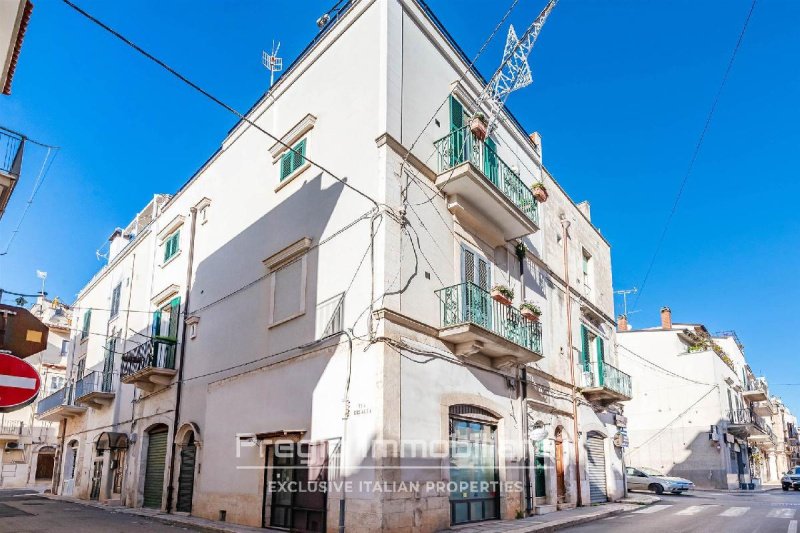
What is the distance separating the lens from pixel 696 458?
33.1m

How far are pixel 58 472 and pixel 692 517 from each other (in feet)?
89.8

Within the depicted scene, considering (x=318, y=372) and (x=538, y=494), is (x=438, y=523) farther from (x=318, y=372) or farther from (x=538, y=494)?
(x=538, y=494)

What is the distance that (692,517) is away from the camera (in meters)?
14.2

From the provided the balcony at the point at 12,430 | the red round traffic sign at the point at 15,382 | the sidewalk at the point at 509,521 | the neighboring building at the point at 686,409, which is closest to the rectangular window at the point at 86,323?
the sidewalk at the point at 509,521

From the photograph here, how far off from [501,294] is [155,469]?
12.6 m

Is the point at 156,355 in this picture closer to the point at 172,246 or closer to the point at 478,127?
the point at 172,246

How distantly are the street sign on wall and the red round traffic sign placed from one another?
0.41 ft

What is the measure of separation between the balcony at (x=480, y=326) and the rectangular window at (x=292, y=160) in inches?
201

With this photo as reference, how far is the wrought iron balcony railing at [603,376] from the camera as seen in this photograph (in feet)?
61.0

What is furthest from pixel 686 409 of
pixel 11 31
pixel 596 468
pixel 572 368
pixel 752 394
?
pixel 11 31

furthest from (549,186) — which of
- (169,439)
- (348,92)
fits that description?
(169,439)

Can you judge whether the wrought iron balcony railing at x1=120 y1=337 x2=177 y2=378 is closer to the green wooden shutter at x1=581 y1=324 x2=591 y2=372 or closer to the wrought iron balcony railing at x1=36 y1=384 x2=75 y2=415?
the wrought iron balcony railing at x1=36 y1=384 x2=75 y2=415

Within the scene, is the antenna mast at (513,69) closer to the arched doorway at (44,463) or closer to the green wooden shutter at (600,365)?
the green wooden shutter at (600,365)

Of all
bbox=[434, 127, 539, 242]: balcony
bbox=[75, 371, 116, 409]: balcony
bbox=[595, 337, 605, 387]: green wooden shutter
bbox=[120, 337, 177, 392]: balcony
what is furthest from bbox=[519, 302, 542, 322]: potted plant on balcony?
bbox=[75, 371, 116, 409]: balcony
